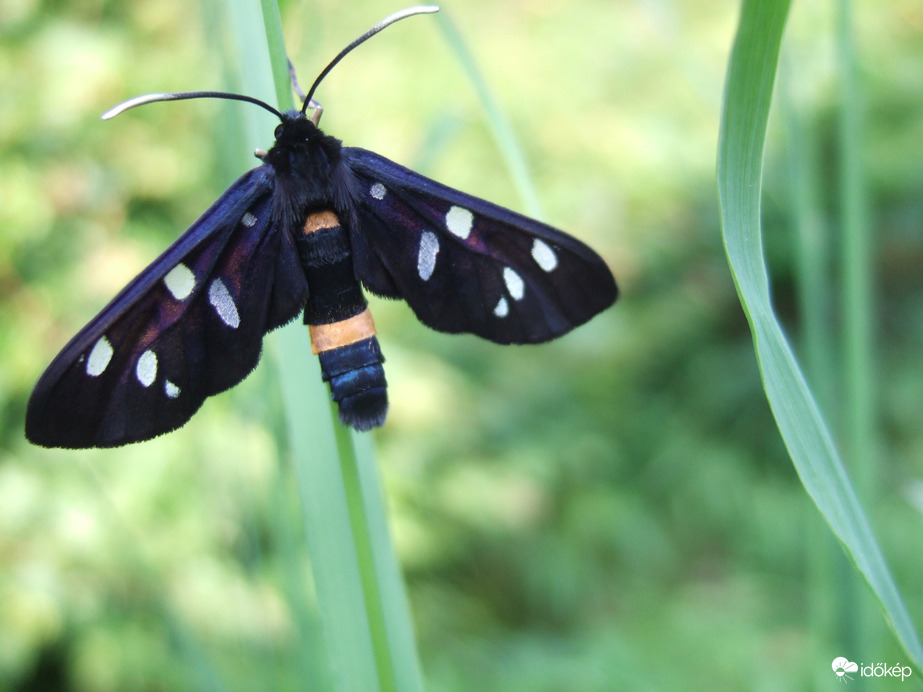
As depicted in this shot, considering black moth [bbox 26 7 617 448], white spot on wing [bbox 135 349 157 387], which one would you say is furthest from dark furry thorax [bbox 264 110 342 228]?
white spot on wing [bbox 135 349 157 387]

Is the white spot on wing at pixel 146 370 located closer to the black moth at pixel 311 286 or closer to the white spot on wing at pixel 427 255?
the black moth at pixel 311 286

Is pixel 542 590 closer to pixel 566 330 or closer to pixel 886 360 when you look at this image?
pixel 886 360

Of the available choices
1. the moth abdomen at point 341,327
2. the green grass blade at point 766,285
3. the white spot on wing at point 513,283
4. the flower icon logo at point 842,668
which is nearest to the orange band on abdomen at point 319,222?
the moth abdomen at point 341,327

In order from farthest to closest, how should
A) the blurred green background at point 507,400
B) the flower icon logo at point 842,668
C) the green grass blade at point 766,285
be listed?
the blurred green background at point 507,400
the flower icon logo at point 842,668
the green grass blade at point 766,285

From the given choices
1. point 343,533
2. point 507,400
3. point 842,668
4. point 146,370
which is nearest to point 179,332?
point 146,370

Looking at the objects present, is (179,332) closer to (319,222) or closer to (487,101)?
(319,222)

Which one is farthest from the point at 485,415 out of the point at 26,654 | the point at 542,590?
the point at 26,654
